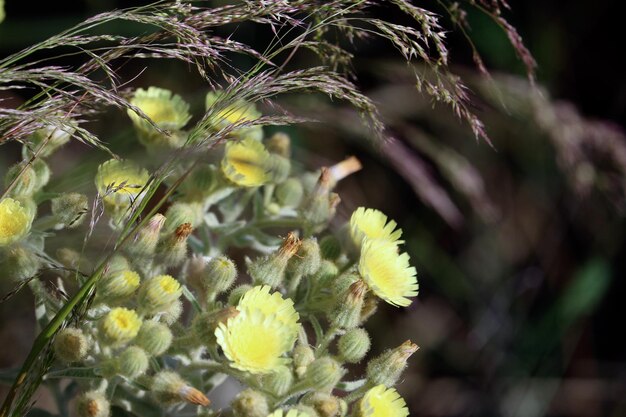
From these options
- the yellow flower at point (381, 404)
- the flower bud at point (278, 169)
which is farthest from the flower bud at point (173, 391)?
the flower bud at point (278, 169)

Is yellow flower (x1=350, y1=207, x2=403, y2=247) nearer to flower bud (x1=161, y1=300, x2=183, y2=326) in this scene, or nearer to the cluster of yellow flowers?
the cluster of yellow flowers

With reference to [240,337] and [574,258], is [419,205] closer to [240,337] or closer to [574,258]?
[574,258]

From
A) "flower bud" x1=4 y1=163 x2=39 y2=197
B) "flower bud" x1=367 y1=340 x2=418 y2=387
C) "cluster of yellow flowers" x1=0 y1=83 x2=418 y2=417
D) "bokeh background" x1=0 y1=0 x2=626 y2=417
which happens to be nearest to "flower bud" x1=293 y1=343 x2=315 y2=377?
"cluster of yellow flowers" x1=0 y1=83 x2=418 y2=417

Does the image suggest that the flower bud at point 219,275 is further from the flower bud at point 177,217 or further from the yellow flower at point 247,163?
the yellow flower at point 247,163

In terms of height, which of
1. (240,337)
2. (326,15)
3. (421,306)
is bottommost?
(421,306)

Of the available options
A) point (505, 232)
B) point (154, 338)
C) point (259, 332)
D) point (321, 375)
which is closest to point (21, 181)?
point (154, 338)

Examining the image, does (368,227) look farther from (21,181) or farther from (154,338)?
(21,181)

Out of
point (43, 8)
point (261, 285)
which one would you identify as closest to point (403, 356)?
point (261, 285)

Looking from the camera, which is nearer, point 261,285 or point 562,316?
point 261,285
